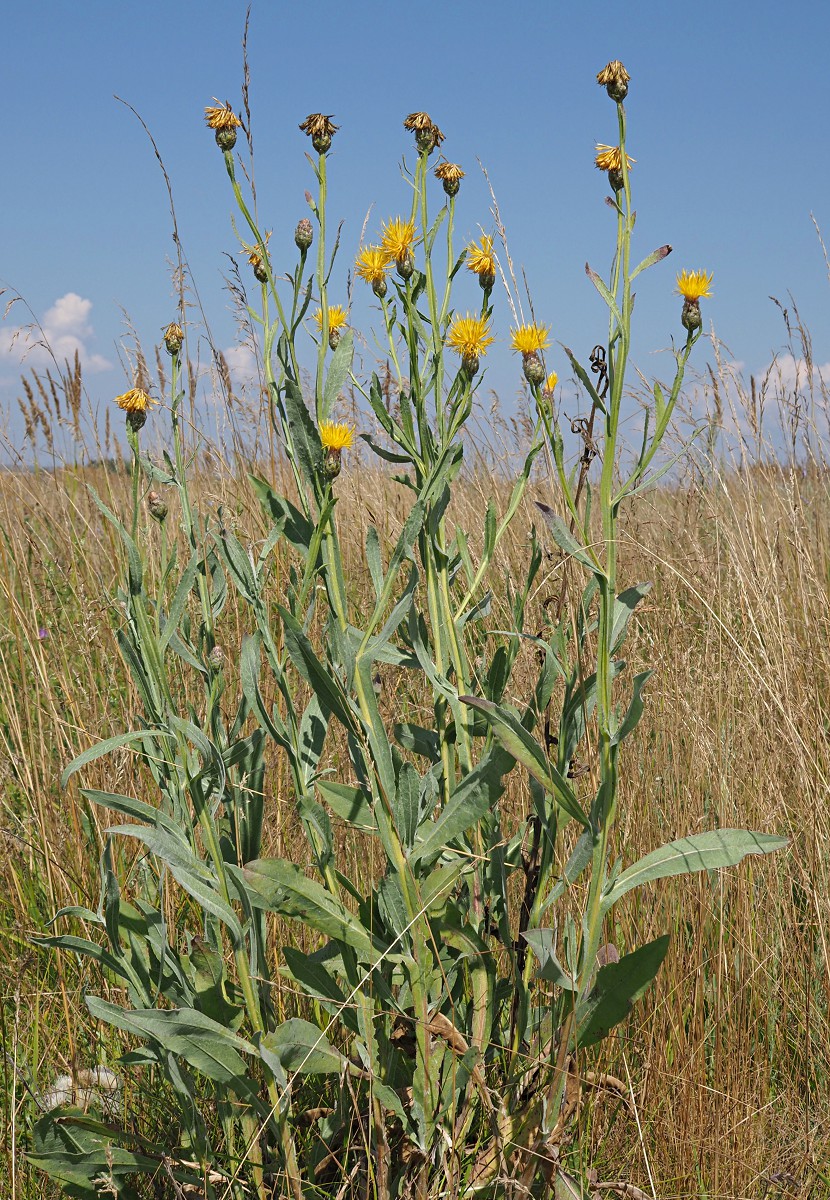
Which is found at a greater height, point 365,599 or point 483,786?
point 365,599

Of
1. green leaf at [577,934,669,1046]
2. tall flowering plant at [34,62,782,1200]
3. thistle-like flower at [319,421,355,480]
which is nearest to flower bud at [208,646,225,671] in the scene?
tall flowering plant at [34,62,782,1200]

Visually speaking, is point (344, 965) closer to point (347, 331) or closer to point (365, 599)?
point (347, 331)

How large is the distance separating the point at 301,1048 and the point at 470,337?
100cm

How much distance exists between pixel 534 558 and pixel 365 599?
2181 millimetres

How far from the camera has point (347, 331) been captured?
1.32m

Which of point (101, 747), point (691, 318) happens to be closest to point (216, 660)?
point (101, 747)

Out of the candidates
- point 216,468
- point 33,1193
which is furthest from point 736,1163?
point 216,468

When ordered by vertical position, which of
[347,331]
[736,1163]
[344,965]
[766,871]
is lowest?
[736,1163]

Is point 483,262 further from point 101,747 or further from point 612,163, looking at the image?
point 101,747

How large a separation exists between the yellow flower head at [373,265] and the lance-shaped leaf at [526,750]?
2.33ft

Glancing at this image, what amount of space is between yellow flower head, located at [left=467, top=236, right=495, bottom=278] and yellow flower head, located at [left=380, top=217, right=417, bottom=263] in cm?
11

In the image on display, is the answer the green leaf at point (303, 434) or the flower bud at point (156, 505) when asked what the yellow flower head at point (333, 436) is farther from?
the flower bud at point (156, 505)

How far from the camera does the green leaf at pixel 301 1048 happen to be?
124 cm

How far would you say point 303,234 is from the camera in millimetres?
1413
